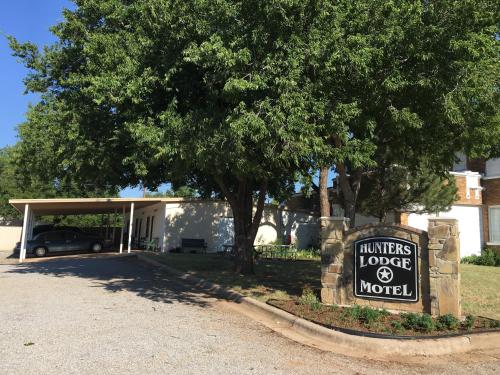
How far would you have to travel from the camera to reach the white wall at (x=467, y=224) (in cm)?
2131

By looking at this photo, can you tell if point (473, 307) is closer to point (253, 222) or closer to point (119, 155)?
point (253, 222)

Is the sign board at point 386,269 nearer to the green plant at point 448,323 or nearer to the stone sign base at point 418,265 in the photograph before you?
the stone sign base at point 418,265

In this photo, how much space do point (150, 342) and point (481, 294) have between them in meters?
8.05

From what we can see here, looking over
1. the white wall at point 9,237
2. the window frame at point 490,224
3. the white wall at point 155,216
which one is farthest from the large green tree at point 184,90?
the white wall at point 9,237

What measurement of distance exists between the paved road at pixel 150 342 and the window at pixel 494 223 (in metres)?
15.3

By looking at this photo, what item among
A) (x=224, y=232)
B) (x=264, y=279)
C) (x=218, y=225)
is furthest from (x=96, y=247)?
(x=264, y=279)

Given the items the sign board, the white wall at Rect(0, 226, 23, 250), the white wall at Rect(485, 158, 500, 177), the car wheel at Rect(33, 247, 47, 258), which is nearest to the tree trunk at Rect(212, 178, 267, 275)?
the sign board

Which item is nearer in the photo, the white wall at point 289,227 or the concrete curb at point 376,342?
the concrete curb at point 376,342

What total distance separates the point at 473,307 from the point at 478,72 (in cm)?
472

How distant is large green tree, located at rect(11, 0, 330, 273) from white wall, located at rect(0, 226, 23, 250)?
25.8 m

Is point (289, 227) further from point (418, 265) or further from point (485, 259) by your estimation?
point (418, 265)

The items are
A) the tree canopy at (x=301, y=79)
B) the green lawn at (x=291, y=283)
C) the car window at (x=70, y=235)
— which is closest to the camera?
the tree canopy at (x=301, y=79)

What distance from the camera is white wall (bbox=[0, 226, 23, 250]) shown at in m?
37.1

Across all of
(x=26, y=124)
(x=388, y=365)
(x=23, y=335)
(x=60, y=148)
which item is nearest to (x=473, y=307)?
(x=388, y=365)
